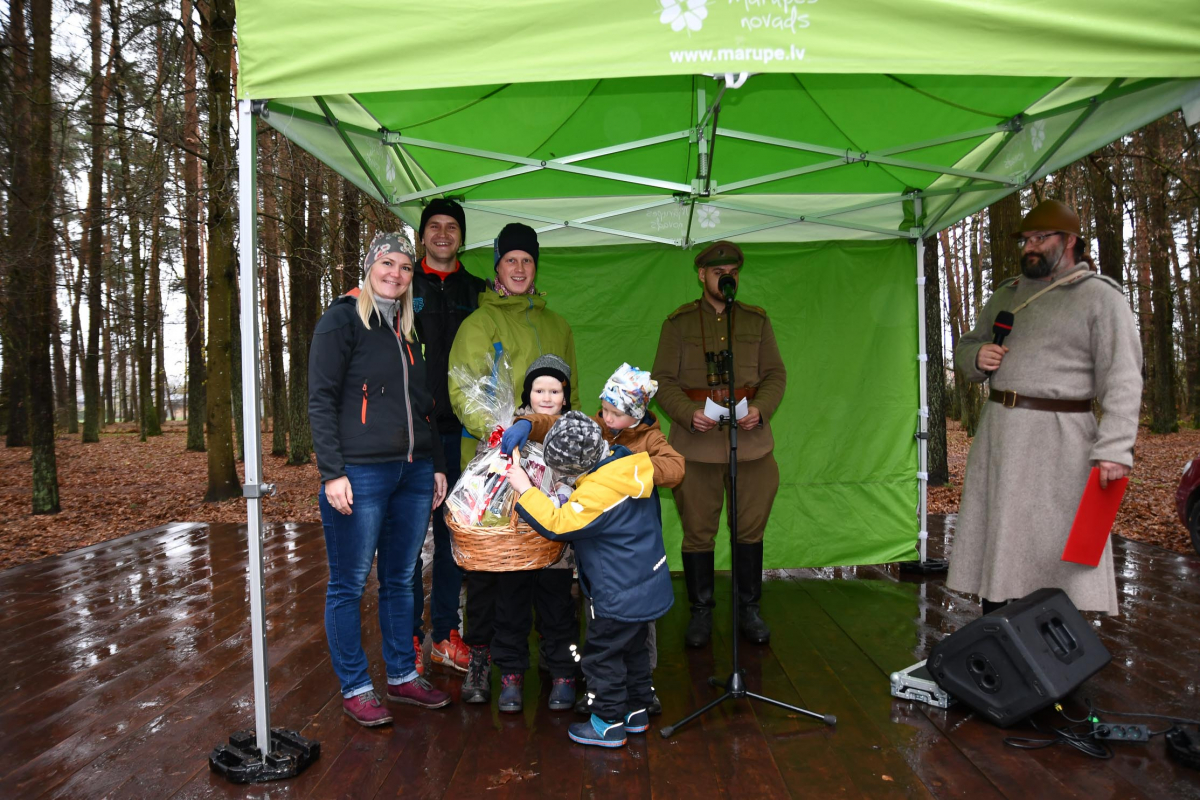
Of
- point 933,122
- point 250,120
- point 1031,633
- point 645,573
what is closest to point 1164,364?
point 933,122

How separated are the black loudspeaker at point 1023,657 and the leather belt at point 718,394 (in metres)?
1.49

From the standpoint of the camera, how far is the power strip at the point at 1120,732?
248cm

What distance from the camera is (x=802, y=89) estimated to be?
343cm

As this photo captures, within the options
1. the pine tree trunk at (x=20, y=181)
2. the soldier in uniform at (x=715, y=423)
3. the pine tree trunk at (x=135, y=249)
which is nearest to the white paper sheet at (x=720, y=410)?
the soldier in uniform at (x=715, y=423)

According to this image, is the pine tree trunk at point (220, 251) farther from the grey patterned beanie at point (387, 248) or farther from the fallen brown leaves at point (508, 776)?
the fallen brown leaves at point (508, 776)

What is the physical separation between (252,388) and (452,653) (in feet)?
5.16

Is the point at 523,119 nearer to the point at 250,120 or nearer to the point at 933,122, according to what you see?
the point at 250,120

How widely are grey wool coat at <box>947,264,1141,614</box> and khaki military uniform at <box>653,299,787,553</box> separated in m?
1.02

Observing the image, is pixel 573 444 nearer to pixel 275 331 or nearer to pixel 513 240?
pixel 513 240

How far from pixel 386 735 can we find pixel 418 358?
138 centimetres

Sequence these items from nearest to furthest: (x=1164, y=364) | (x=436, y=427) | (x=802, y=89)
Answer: (x=436, y=427) → (x=802, y=89) → (x=1164, y=364)

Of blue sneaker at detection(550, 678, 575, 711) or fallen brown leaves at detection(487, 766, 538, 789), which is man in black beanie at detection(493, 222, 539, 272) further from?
fallen brown leaves at detection(487, 766, 538, 789)

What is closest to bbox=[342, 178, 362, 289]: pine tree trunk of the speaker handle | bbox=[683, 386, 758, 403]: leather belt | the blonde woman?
bbox=[683, 386, 758, 403]: leather belt

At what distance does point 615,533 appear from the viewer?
8.21 ft
